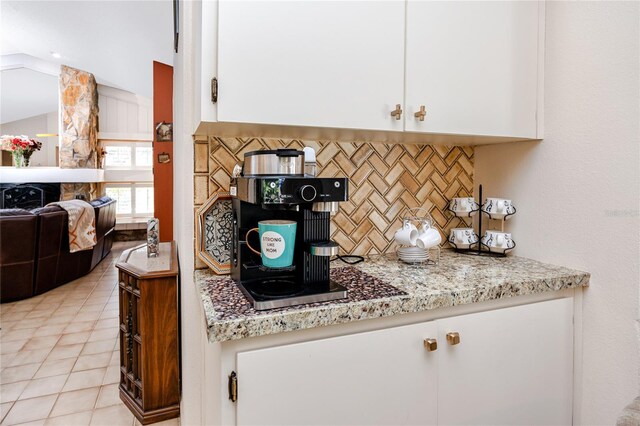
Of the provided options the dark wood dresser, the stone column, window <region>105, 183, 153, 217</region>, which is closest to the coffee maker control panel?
the dark wood dresser

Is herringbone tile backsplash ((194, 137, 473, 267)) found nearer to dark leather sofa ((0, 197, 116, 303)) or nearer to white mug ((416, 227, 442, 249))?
white mug ((416, 227, 442, 249))

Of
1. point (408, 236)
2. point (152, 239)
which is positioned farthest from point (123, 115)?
point (408, 236)

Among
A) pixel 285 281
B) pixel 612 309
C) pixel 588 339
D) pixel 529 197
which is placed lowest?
pixel 588 339

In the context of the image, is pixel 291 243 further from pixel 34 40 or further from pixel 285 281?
pixel 34 40

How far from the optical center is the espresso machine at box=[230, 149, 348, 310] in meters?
0.92

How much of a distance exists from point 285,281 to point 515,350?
763 mm

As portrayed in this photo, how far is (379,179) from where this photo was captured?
1.61m

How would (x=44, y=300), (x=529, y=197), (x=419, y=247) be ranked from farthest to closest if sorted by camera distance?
1. (x=44, y=300)
2. (x=529, y=197)
3. (x=419, y=247)

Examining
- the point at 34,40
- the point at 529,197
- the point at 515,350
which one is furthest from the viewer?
the point at 34,40

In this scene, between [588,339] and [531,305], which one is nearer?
[531,305]

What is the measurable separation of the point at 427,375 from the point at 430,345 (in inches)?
3.6

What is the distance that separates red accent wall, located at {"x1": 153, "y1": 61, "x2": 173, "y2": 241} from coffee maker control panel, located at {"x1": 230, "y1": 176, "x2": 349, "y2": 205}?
369 centimetres

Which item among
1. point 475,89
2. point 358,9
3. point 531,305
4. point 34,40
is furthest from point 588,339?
point 34,40

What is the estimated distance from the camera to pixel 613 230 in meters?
1.22
